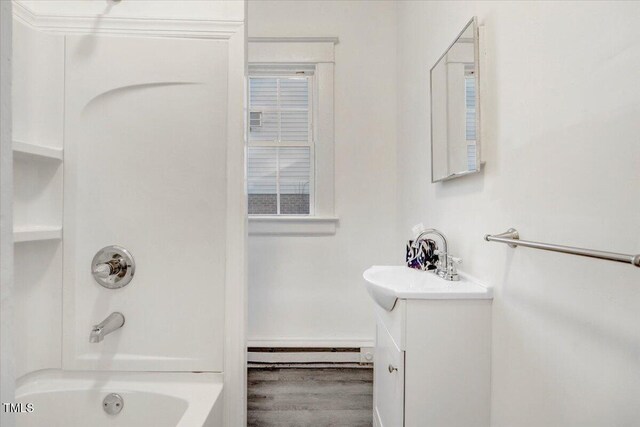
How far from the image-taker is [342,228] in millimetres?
2559

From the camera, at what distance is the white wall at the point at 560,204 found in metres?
0.68

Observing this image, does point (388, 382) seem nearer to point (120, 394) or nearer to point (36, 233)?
point (120, 394)

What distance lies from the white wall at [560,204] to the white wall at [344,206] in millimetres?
1191

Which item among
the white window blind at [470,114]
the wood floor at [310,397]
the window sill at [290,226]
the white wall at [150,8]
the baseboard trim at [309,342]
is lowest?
the wood floor at [310,397]

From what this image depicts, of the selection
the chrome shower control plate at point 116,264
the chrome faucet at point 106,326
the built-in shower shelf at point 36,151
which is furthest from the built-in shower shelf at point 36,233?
the chrome faucet at point 106,326

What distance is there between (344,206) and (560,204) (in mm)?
1753

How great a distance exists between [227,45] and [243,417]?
147cm

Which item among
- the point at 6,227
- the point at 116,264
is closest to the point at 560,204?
the point at 6,227

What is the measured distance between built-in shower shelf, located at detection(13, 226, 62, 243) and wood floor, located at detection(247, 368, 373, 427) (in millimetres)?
1350

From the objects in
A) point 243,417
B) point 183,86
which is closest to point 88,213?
point 183,86

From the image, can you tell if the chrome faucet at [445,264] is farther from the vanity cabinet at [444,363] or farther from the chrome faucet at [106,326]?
the chrome faucet at [106,326]

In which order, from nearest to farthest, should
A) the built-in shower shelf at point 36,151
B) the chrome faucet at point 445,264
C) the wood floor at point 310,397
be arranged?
the built-in shower shelf at point 36,151 → the chrome faucet at point 445,264 → the wood floor at point 310,397

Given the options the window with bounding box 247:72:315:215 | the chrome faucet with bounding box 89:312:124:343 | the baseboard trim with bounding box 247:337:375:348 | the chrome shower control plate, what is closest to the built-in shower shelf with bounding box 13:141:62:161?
the chrome shower control plate

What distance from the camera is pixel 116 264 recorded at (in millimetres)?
1298
